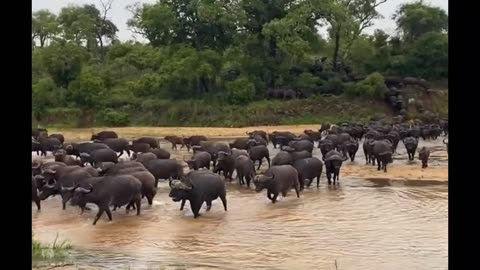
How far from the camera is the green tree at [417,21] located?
1924 inches

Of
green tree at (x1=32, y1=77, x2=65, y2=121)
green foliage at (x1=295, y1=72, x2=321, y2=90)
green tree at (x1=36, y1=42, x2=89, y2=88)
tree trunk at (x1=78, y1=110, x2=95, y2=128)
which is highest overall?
green tree at (x1=36, y1=42, x2=89, y2=88)

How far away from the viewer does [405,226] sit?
1187 cm

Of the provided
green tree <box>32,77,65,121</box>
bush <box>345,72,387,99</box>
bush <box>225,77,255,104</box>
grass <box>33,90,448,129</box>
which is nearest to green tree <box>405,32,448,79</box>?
grass <box>33,90,448,129</box>

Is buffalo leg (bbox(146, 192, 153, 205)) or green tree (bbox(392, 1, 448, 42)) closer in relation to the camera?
buffalo leg (bbox(146, 192, 153, 205))

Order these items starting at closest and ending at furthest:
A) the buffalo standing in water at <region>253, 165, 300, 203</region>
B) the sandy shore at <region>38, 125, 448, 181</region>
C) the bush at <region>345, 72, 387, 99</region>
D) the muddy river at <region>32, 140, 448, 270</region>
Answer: the muddy river at <region>32, 140, 448, 270</region>
the buffalo standing in water at <region>253, 165, 300, 203</region>
the sandy shore at <region>38, 125, 448, 181</region>
the bush at <region>345, 72, 387, 99</region>

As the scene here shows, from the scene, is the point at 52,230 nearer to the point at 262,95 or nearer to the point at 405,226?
the point at 405,226

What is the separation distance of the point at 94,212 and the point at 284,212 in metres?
4.02

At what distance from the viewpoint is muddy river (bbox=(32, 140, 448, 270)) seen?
30.6 feet

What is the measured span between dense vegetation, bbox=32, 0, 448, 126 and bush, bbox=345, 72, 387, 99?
7 centimetres

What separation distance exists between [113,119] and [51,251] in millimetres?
32503

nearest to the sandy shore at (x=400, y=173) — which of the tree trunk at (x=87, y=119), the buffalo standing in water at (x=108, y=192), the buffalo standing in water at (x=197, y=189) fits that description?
the buffalo standing in water at (x=197, y=189)

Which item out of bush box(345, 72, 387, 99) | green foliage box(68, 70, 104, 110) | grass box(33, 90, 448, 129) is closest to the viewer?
grass box(33, 90, 448, 129)

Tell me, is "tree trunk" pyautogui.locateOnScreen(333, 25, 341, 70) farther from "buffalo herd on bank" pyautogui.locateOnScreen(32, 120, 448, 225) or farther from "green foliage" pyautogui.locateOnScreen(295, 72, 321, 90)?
"buffalo herd on bank" pyautogui.locateOnScreen(32, 120, 448, 225)

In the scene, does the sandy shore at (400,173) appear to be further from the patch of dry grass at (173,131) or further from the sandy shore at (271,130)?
the patch of dry grass at (173,131)
